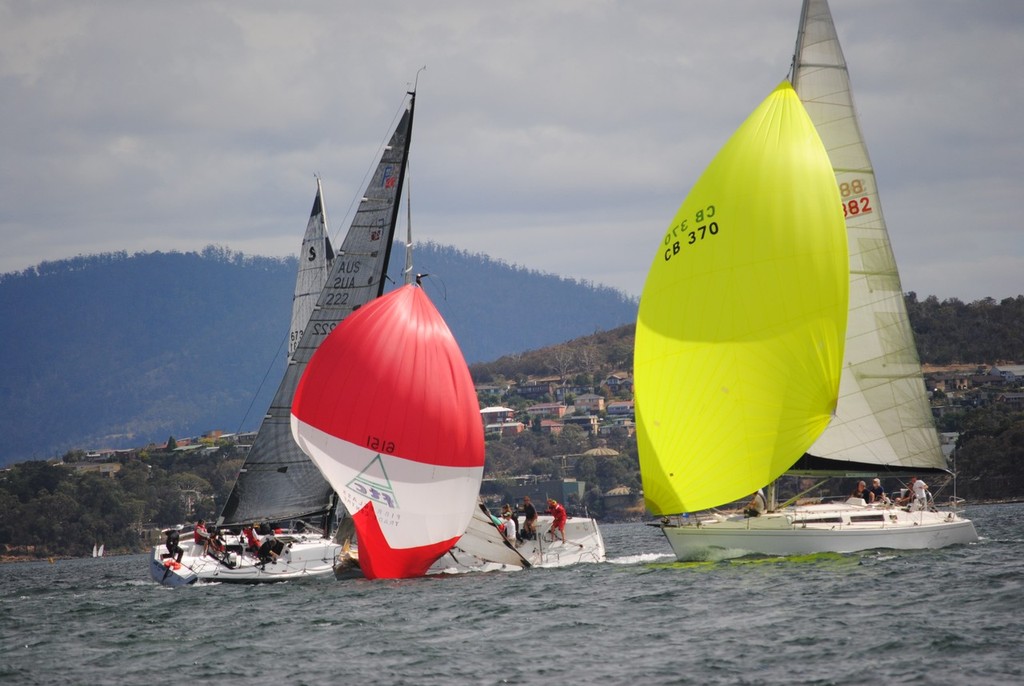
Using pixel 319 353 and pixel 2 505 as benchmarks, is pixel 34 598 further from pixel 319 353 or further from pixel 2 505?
pixel 2 505

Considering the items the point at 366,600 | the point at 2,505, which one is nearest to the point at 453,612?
the point at 366,600

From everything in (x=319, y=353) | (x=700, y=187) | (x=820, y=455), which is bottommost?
(x=820, y=455)

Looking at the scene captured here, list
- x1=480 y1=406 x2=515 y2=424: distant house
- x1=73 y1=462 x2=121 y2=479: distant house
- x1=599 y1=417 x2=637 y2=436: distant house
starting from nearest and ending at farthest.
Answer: x1=73 y1=462 x2=121 y2=479: distant house, x1=599 y1=417 x2=637 y2=436: distant house, x1=480 y1=406 x2=515 y2=424: distant house

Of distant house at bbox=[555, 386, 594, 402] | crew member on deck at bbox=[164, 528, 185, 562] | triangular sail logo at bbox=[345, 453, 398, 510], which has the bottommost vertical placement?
crew member on deck at bbox=[164, 528, 185, 562]

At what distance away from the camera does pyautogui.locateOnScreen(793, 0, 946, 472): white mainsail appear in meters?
26.2

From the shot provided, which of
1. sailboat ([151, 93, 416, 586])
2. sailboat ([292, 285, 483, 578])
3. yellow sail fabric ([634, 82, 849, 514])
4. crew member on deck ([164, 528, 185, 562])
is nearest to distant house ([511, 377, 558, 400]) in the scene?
sailboat ([151, 93, 416, 586])

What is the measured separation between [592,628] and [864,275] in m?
10.8

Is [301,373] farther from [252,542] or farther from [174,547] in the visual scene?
[174,547]

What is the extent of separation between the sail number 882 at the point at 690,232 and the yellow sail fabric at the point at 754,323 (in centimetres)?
4

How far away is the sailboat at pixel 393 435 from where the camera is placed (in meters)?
25.1

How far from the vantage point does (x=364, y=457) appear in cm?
2519

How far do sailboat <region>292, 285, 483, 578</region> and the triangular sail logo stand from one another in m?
0.02

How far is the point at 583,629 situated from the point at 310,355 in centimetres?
1243

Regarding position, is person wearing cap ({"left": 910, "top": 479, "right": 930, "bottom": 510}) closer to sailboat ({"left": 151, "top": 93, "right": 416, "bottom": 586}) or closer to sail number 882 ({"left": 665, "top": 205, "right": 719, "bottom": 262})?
sail number 882 ({"left": 665, "top": 205, "right": 719, "bottom": 262})
